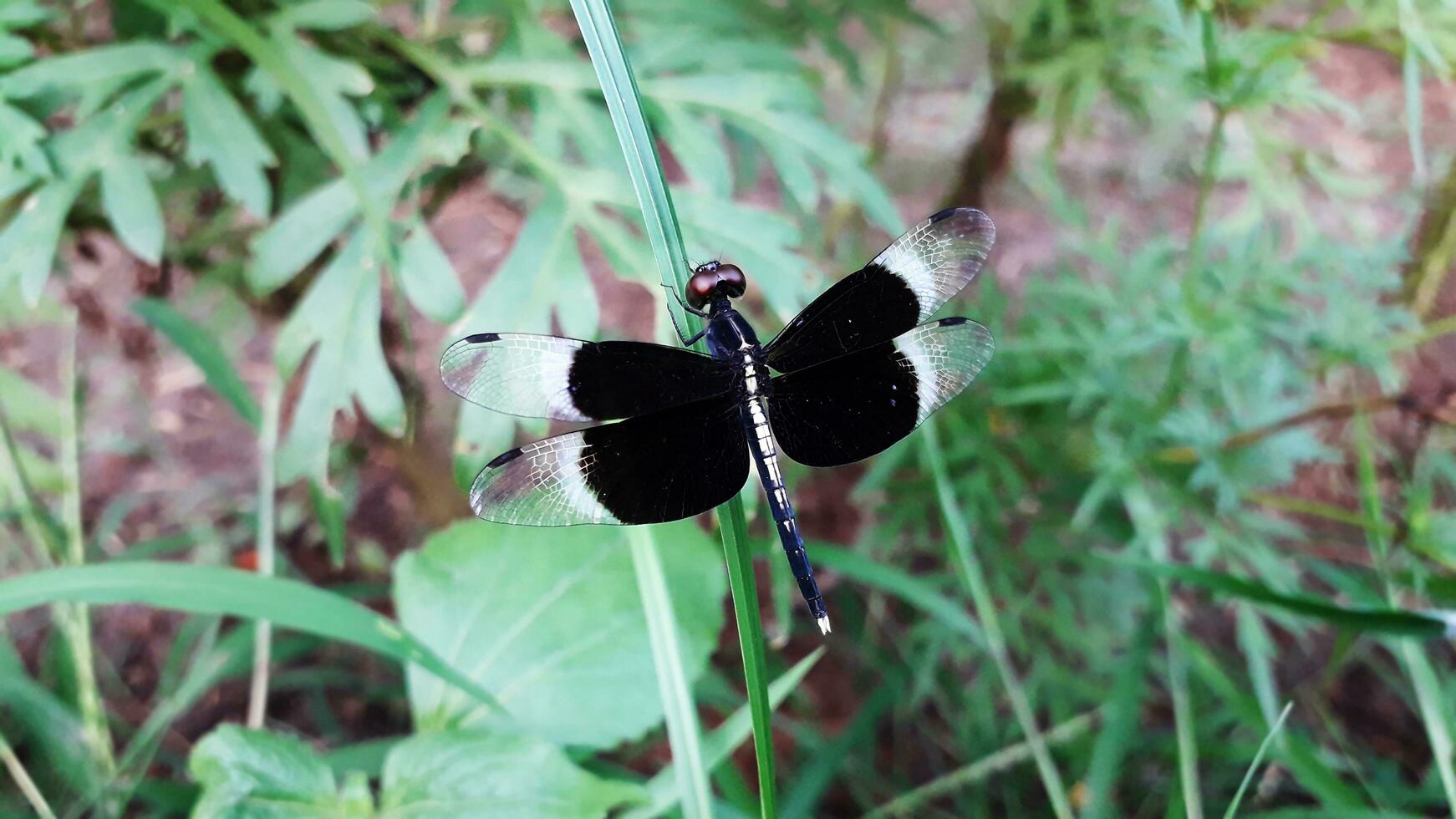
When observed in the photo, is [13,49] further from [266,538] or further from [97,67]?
[266,538]

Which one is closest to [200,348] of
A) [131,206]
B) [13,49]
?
[131,206]

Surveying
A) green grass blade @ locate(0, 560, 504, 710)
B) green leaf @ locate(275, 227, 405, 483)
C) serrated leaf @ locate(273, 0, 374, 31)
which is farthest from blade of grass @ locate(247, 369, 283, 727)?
serrated leaf @ locate(273, 0, 374, 31)

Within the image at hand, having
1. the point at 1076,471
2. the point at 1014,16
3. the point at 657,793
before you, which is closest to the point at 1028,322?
the point at 1076,471

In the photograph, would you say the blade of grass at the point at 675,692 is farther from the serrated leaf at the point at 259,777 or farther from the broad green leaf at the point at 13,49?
the broad green leaf at the point at 13,49

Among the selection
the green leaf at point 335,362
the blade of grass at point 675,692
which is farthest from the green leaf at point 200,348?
the blade of grass at point 675,692

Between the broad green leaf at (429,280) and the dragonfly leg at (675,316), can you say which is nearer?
the dragonfly leg at (675,316)
